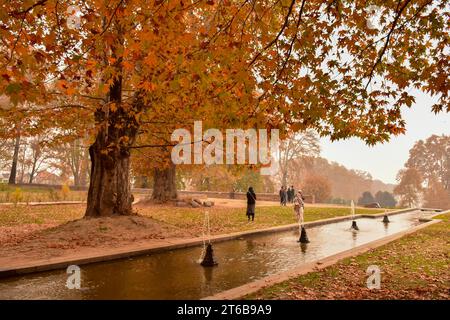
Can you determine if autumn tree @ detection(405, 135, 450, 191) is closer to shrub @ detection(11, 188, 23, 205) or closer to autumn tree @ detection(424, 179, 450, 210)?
autumn tree @ detection(424, 179, 450, 210)

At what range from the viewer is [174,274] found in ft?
25.0

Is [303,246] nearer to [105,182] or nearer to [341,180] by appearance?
[105,182]

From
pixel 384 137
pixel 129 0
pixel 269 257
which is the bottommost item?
pixel 269 257

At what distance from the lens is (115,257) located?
886 centimetres

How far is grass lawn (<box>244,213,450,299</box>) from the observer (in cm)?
580

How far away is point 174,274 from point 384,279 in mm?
4284

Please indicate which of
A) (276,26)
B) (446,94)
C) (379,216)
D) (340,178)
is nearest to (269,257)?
(446,94)

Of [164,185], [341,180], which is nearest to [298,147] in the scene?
[164,185]

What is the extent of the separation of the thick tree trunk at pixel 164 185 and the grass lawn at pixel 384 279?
17.4 meters

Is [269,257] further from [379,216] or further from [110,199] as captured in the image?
[379,216]

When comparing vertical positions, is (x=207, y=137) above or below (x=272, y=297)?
above

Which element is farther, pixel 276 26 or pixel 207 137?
pixel 207 137
